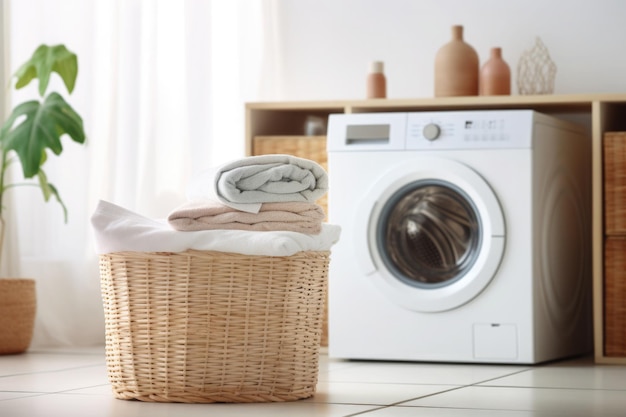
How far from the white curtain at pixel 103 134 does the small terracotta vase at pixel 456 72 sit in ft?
2.92

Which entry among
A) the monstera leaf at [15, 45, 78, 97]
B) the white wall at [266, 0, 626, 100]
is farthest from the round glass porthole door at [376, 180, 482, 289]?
the monstera leaf at [15, 45, 78, 97]

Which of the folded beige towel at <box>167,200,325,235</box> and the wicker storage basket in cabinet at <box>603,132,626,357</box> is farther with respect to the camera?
the wicker storage basket in cabinet at <box>603,132,626,357</box>

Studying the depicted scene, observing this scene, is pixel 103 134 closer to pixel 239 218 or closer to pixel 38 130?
pixel 38 130

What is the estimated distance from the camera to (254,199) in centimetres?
196

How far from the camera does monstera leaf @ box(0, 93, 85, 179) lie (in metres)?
3.06

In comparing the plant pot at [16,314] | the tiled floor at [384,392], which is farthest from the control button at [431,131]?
the plant pot at [16,314]

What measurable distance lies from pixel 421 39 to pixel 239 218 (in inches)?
75.0

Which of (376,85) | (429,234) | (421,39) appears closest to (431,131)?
(429,234)

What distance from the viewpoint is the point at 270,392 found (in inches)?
77.9

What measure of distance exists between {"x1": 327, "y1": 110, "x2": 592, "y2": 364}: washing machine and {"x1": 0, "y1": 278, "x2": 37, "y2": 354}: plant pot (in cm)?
91

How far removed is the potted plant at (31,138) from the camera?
3.07 meters

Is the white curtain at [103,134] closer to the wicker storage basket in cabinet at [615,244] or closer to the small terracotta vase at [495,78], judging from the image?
the small terracotta vase at [495,78]

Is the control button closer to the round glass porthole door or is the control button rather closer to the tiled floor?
the round glass porthole door

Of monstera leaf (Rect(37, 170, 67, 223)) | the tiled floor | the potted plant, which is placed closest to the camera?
the tiled floor
